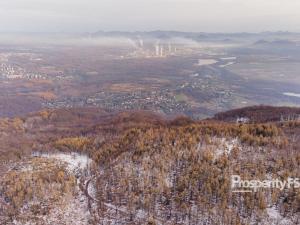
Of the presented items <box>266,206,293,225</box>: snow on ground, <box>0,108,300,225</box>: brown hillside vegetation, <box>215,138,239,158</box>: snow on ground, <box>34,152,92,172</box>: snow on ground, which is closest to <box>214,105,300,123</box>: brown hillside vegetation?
<box>0,108,300,225</box>: brown hillside vegetation

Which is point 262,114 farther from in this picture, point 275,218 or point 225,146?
point 275,218

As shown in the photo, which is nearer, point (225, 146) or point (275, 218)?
point (275, 218)

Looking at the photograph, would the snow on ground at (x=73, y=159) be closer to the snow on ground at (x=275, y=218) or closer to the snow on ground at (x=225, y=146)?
the snow on ground at (x=225, y=146)

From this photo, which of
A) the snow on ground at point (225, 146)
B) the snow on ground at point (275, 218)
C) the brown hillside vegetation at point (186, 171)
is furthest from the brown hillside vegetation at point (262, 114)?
the snow on ground at point (275, 218)

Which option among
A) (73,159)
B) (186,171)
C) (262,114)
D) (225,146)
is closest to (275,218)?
(186,171)

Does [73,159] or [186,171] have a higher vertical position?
[186,171]

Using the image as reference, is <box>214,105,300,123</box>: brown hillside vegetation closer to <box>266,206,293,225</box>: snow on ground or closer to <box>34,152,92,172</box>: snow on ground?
<box>34,152,92,172</box>: snow on ground

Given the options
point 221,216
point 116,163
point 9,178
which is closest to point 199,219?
point 221,216

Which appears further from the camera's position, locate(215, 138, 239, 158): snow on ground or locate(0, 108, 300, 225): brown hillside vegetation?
locate(215, 138, 239, 158): snow on ground

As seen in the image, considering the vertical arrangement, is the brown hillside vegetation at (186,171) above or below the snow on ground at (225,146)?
below

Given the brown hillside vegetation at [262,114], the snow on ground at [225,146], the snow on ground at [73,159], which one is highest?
the snow on ground at [225,146]

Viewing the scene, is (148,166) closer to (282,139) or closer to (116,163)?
(116,163)
